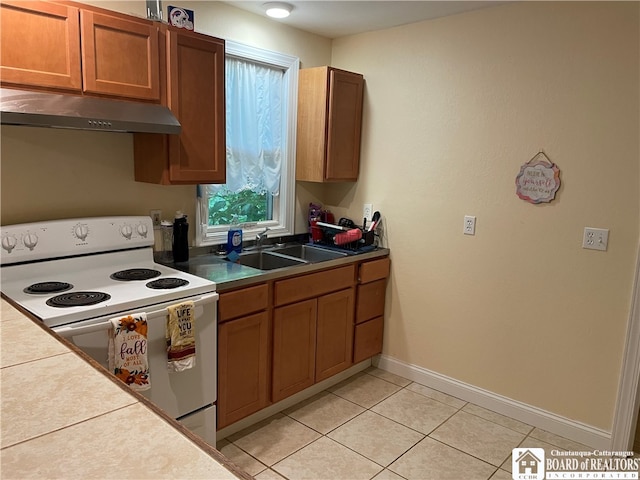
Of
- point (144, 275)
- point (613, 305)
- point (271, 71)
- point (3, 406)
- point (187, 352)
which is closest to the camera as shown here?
point (3, 406)

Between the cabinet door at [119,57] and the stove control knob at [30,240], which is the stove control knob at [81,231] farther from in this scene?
the cabinet door at [119,57]

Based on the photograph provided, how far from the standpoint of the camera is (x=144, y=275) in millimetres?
2342

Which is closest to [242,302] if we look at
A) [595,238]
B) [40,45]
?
[40,45]

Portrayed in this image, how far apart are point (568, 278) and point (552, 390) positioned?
686mm

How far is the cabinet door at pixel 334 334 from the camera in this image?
9.87ft

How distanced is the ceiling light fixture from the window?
25 centimetres

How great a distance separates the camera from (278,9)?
111 inches

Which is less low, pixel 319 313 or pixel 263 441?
pixel 319 313

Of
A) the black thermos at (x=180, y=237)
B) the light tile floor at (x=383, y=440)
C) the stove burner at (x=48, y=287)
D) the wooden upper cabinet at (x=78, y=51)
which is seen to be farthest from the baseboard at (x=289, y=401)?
the wooden upper cabinet at (x=78, y=51)

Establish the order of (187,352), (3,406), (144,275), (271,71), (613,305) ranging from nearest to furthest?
(3,406)
(187,352)
(144,275)
(613,305)
(271,71)

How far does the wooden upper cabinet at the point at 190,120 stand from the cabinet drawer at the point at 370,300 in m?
1.32

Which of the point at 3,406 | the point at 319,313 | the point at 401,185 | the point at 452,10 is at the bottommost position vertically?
the point at 319,313

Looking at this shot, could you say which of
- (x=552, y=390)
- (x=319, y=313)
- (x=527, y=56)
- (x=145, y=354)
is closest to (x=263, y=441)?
(x=319, y=313)

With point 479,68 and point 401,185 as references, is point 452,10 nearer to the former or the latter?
point 479,68
